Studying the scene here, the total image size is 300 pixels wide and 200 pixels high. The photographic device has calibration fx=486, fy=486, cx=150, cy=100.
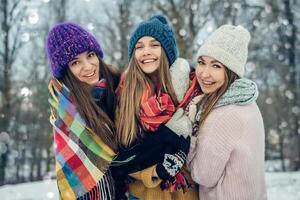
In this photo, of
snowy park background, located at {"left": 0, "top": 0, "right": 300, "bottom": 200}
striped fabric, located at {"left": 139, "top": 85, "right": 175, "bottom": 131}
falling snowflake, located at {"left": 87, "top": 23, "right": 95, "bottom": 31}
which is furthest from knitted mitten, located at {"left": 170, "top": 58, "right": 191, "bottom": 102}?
falling snowflake, located at {"left": 87, "top": 23, "right": 95, "bottom": 31}

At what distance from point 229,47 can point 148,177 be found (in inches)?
42.3

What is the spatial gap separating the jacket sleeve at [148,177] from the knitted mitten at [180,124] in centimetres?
31

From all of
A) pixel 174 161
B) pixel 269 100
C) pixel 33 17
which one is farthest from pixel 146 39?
pixel 269 100

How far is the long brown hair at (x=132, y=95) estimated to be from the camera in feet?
11.3

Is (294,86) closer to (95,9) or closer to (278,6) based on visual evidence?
(278,6)

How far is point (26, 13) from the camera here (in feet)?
63.4

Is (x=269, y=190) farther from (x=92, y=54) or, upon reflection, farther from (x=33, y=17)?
(x=33, y=17)

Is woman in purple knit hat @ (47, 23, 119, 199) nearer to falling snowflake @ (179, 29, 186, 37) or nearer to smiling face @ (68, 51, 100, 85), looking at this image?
smiling face @ (68, 51, 100, 85)

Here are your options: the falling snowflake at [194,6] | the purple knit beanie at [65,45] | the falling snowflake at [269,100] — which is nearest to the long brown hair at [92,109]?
the purple knit beanie at [65,45]

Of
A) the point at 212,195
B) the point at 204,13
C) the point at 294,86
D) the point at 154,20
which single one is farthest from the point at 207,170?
the point at 294,86

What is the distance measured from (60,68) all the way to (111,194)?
1026 mm

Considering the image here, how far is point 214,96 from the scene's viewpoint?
344 cm

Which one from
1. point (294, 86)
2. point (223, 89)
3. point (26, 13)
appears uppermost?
point (26, 13)

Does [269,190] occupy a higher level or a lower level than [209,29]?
lower
